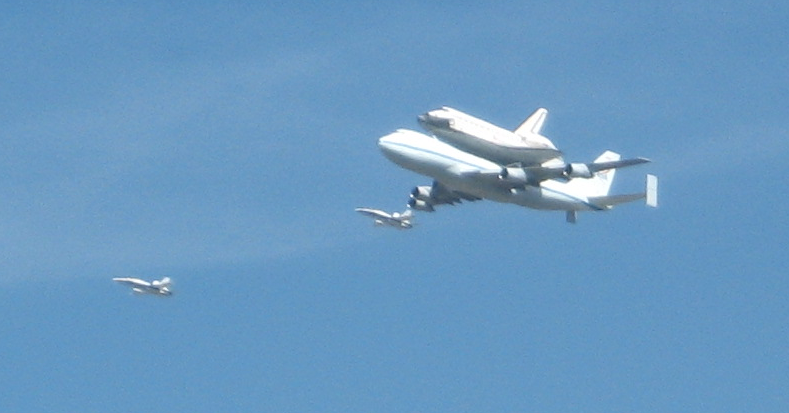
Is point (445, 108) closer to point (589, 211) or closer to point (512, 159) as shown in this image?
point (512, 159)

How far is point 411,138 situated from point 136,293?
39.3 metres

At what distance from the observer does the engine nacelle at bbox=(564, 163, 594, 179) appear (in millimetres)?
122688

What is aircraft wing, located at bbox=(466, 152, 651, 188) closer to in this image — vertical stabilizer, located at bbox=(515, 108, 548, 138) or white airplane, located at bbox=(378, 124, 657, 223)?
white airplane, located at bbox=(378, 124, 657, 223)

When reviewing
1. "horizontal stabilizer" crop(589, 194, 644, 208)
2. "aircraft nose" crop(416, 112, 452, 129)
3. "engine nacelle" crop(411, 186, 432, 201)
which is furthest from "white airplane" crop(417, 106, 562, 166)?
"engine nacelle" crop(411, 186, 432, 201)

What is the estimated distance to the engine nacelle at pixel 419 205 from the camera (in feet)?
437

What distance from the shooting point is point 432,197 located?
133 meters

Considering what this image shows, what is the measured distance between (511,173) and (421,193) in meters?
11.8

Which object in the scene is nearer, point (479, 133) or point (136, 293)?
point (479, 133)

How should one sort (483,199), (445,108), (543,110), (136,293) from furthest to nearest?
(136,293)
(543,110)
(483,199)
(445,108)

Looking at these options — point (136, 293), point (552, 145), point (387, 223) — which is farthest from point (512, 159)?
point (136, 293)

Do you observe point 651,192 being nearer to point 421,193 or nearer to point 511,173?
point 511,173

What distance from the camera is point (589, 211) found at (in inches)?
5059

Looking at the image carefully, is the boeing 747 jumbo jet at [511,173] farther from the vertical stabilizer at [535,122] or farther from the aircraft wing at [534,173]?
the vertical stabilizer at [535,122]

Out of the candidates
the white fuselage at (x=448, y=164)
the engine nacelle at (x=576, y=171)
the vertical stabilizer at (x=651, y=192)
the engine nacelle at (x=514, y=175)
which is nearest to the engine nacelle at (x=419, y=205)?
the white fuselage at (x=448, y=164)
